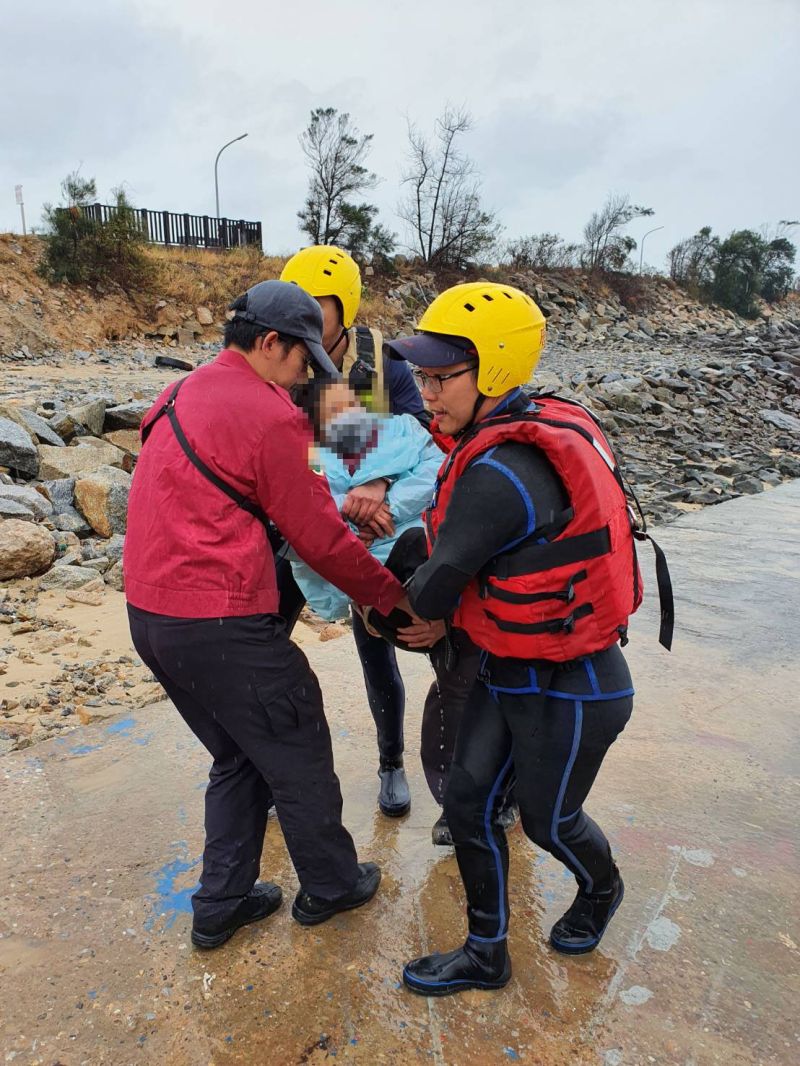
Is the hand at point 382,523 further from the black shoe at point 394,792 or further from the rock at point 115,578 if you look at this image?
the rock at point 115,578

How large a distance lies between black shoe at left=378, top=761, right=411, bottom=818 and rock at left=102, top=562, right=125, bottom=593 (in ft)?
11.6

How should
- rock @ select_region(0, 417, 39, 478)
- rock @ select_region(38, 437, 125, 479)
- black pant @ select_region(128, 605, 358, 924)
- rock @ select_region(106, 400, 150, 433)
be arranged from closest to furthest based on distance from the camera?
black pant @ select_region(128, 605, 358, 924) → rock @ select_region(0, 417, 39, 478) → rock @ select_region(38, 437, 125, 479) → rock @ select_region(106, 400, 150, 433)

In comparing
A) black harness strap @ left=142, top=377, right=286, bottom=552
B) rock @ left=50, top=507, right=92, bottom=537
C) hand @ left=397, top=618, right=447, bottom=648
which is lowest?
rock @ left=50, top=507, right=92, bottom=537

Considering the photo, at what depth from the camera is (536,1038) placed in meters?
2.16

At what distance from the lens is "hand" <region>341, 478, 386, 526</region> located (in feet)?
8.54

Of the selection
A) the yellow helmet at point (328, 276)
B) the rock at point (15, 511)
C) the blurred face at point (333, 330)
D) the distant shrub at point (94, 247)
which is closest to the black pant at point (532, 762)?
the blurred face at point (333, 330)

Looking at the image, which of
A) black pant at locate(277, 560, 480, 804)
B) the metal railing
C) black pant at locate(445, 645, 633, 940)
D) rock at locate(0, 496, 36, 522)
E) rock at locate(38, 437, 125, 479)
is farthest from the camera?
the metal railing

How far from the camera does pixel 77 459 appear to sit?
8781 mm

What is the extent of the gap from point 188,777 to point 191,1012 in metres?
1.24

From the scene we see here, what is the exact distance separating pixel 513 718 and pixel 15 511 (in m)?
5.92

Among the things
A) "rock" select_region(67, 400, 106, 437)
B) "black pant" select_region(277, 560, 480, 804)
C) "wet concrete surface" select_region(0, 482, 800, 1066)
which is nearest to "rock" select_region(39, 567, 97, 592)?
"wet concrete surface" select_region(0, 482, 800, 1066)

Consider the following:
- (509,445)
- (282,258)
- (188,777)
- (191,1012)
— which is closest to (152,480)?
(509,445)

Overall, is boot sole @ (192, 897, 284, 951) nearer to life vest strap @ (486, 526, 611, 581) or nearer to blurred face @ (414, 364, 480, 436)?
life vest strap @ (486, 526, 611, 581)

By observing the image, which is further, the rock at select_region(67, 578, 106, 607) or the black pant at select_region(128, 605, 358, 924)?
the rock at select_region(67, 578, 106, 607)
